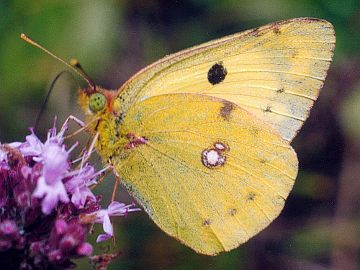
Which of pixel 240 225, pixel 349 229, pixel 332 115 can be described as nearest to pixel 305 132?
pixel 332 115

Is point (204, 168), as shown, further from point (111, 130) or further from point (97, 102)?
point (97, 102)

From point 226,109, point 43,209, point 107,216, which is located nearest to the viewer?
point 43,209

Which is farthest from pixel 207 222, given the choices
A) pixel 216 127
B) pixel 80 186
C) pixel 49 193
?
pixel 49 193

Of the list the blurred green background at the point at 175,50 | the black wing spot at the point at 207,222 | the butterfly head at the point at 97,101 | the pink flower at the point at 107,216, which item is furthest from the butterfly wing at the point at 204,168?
the blurred green background at the point at 175,50

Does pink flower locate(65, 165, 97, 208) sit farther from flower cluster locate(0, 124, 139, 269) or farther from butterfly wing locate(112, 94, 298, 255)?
butterfly wing locate(112, 94, 298, 255)

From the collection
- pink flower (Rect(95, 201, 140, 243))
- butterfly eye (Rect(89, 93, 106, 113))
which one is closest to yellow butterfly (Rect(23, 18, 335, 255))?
butterfly eye (Rect(89, 93, 106, 113))

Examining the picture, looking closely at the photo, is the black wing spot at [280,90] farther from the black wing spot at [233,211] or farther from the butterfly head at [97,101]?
the butterfly head at [97,101]
